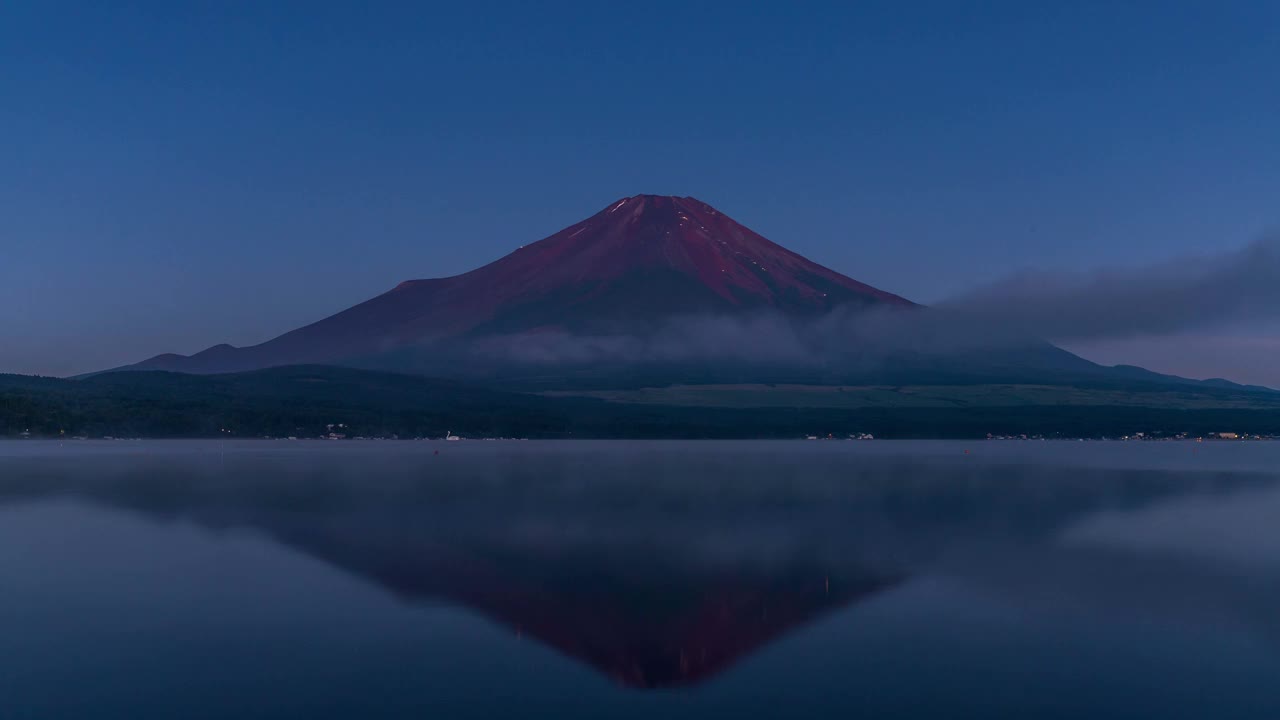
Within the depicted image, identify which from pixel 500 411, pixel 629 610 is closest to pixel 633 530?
pixel 629 610

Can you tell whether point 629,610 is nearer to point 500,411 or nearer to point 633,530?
point 633,530

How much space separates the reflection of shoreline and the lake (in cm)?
13

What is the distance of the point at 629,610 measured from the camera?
17.3m

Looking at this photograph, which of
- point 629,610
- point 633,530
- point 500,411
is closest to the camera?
point 629,610

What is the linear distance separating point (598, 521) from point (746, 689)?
60.9 feet

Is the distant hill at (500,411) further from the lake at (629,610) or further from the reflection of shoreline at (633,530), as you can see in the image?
the lake at (629,610)

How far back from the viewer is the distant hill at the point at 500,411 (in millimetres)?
143750

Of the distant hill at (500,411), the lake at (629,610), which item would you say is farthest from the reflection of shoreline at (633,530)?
the distant hill at (500,411)

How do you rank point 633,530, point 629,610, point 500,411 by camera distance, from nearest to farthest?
point 629,610
point 633,530
point 500,411

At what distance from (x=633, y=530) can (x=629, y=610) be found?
11.3 metres

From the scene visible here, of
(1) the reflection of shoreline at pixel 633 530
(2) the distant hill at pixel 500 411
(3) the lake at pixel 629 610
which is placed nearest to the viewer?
(3) the lake at pixel 629 610

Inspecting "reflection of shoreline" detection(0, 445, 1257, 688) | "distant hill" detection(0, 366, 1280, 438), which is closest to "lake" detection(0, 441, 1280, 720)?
"reflection of shoreline" detection(0, 445, 1257, 688)

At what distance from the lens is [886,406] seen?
18538 cm

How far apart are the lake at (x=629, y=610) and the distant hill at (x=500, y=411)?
115690mm
